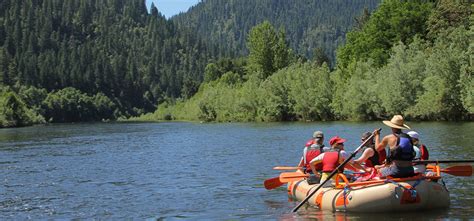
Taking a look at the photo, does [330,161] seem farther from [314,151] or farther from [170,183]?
[170,183]

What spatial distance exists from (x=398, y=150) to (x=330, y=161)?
111 inches

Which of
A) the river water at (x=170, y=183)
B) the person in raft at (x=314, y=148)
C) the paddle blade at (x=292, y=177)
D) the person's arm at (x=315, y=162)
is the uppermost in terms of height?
the person in raft at (x=314, y=148)

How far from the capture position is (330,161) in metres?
19.9

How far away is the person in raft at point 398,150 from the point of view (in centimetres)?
1753

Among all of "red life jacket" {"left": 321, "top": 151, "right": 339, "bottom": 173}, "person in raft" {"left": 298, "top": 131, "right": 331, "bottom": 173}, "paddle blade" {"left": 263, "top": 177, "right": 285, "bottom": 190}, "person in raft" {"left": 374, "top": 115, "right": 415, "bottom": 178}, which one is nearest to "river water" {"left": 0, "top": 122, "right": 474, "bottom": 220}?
"paddle blade" {"left": 263, "top": 177, "right": 285, "bottom": 190}

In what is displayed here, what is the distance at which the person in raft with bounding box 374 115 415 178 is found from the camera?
1753 cm

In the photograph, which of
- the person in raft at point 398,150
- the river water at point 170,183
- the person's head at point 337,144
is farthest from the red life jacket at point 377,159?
the person in raft at point 398,150

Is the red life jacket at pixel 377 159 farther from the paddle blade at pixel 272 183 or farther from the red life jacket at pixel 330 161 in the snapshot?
the paddle blade at pixel 272 183

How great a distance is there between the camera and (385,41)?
298ft

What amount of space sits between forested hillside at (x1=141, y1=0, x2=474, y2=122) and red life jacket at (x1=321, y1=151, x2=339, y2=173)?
38.1m

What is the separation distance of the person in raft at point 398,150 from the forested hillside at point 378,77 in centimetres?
3919

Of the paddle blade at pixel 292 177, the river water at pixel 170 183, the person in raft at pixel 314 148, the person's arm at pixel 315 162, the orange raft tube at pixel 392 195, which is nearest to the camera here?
the orange raft tube at pixel 392 195

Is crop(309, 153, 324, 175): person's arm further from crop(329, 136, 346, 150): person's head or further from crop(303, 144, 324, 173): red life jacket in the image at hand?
crop(303, 144, 324, 173): red life jacket

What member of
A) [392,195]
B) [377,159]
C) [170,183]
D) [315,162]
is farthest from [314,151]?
[170,183]
